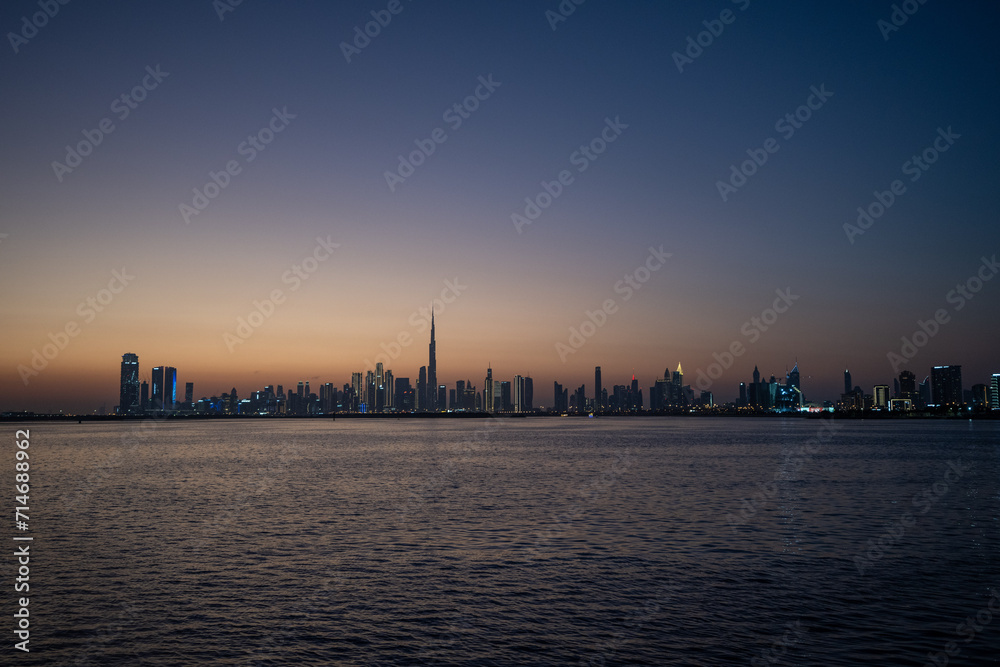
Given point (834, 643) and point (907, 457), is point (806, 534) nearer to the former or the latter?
point (834, 643)

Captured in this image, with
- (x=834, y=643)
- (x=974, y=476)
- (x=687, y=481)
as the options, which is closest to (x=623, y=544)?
(x=834, y=643)

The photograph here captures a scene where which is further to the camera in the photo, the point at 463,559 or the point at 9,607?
the point at 463,559

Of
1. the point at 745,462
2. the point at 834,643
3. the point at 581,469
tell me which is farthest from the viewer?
the point at 745,462

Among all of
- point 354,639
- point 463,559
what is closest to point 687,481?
point 463,559

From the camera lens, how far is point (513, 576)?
1039 inches

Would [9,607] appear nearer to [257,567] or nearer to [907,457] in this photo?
[257,567]

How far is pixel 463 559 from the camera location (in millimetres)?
29312

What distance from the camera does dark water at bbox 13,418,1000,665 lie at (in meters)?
A: 18.9

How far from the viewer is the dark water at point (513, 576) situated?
61.9 ft

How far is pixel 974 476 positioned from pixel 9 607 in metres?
76.1

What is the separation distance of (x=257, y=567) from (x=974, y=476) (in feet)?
222

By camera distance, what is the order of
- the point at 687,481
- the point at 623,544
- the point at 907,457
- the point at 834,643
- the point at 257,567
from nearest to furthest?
the point at 834,643 → the point at 257,567 → the point at 623,544 → the point at 687,481 → the point at 907,457

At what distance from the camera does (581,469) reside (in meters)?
75.4

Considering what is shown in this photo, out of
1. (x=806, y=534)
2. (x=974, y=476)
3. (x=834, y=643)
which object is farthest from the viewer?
(x=974, y=476)
